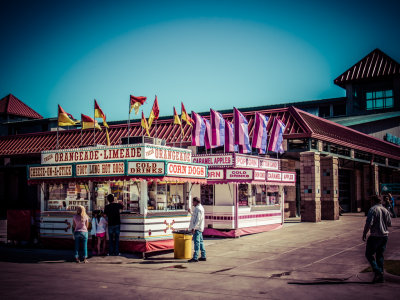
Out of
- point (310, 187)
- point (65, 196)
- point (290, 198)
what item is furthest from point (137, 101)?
point (290, 198)

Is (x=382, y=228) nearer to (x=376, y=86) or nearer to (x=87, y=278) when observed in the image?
(x=87, y=278)

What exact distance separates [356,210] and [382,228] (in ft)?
91.7

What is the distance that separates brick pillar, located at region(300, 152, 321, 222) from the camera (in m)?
25.4

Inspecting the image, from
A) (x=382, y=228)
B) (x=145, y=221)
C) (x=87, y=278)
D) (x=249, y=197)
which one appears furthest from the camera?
(x=249, y=197)

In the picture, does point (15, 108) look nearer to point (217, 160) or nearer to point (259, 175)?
point (217, 160)

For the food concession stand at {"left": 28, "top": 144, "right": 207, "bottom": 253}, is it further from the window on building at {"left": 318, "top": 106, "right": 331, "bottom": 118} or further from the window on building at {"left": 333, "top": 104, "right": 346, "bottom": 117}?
the window on building at {"left": 333, "top": 104, "right": 346, "bottom": 117}

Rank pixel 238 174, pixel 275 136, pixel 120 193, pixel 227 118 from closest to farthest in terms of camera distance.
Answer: pixel 120 193, pixel 238 174, pixel 275 136, pixel 227 118

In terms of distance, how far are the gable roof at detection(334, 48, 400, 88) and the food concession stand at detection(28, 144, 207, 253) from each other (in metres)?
29.7

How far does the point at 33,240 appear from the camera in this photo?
16828 millimetres

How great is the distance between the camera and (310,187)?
25.6 meters

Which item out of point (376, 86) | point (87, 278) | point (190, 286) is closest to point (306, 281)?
point (190, 286)

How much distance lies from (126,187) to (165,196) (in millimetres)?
1462

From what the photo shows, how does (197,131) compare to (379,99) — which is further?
(379,99)

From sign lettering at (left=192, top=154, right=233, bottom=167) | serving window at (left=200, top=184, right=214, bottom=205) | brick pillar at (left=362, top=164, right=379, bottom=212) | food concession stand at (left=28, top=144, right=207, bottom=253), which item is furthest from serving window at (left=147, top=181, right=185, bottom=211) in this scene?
brick pillar at (left=362, top=164, right=379, bottom=212)
